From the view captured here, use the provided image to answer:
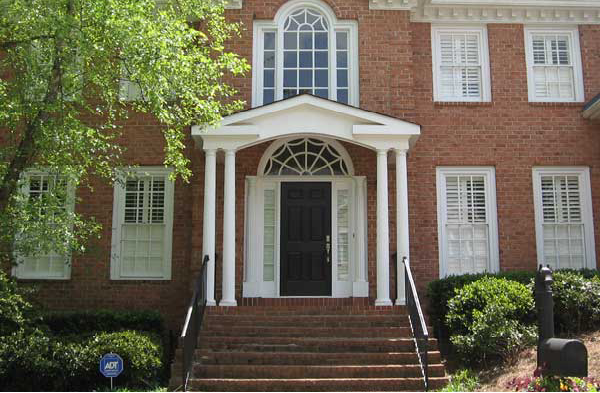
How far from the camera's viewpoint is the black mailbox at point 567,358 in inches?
283

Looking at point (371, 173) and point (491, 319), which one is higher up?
point (371, 173)

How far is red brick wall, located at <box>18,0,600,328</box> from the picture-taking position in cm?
1235

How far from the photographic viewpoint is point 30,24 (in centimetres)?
918

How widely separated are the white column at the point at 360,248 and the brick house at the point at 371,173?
0.09 feet

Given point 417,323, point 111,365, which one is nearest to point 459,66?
point 417,323

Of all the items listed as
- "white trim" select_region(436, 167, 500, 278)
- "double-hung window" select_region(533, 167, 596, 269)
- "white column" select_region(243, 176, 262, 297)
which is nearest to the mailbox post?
"white trim" select_region(436, 167, 500, 278)

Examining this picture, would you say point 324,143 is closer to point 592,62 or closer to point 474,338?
point 474,338

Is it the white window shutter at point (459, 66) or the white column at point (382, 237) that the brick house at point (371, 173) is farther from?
the white column at point (382, 237)

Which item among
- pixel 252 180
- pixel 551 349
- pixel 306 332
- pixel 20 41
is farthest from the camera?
pixel 252 180

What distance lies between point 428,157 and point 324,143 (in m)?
2.07

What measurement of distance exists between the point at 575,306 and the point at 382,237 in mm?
3160

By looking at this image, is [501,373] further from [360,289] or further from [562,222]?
[562,222]

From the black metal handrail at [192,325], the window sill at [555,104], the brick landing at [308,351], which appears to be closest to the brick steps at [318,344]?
the brick landing at [308,351]

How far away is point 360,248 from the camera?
12.1 m
